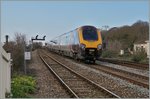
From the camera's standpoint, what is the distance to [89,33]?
95.6 ft

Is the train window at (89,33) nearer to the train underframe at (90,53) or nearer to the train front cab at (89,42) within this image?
the train front cab at (89,42)

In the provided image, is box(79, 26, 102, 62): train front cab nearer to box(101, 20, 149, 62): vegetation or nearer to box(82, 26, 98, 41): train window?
box(82, 26, 98, 41): train window

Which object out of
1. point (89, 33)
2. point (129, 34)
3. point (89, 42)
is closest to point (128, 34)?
point (129, 34)

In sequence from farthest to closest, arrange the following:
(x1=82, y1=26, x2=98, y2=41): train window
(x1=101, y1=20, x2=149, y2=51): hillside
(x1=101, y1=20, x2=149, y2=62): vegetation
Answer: (x1=101, y1=20, x2=149, y2=51): hillside < (x1=101, y1=20, x2=149, y2=62): vegetation < (x1=82, y1=26, x2=98, y2=41): train window

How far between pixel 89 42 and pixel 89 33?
2.70 ft

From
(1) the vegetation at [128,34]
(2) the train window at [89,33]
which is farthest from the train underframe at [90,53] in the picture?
(1) the vegetation at [128,34]

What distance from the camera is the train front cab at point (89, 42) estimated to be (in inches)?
1122

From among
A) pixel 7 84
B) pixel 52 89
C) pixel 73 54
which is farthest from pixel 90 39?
pixel 7 84

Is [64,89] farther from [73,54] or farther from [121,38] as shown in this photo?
[121,38]

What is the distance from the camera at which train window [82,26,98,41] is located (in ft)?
94.8

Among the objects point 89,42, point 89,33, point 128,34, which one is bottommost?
point 89,42

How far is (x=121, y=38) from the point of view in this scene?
77188 millimetres

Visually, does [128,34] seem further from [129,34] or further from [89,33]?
[89,33]

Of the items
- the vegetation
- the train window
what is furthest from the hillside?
the train window
